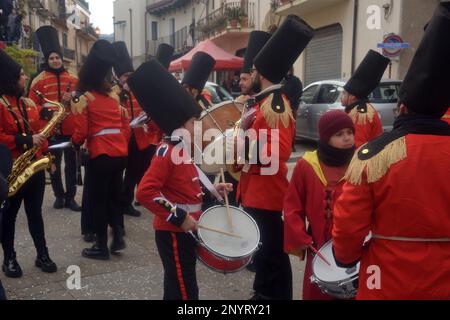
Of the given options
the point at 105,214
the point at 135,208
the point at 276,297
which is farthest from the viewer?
the point at 135,208

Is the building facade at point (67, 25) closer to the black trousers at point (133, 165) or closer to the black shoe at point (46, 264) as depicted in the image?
the black trousers at point (133, 165)

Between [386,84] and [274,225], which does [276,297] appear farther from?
[386,84]

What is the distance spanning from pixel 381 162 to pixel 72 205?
5.58 metres

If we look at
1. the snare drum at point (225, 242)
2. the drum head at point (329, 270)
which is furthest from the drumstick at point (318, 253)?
the snare drum at point (225, 242)

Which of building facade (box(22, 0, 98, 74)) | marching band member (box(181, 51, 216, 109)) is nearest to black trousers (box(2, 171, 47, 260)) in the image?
marching band member (box(181, 51, 216, 109))

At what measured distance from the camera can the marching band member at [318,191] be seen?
3.09 m

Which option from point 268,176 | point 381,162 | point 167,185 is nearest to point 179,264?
point 167,185

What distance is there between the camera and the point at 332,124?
3184 millimetres

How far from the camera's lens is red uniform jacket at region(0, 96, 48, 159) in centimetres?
423

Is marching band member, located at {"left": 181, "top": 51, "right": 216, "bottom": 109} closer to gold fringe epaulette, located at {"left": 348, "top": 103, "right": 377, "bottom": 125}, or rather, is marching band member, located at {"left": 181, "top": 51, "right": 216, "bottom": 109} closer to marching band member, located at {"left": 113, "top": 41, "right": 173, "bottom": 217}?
marching band member, located at {"left": 113, "top": 41, "right": 173, "bottom": 217}

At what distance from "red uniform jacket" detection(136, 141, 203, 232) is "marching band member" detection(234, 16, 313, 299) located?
69 centimetres
